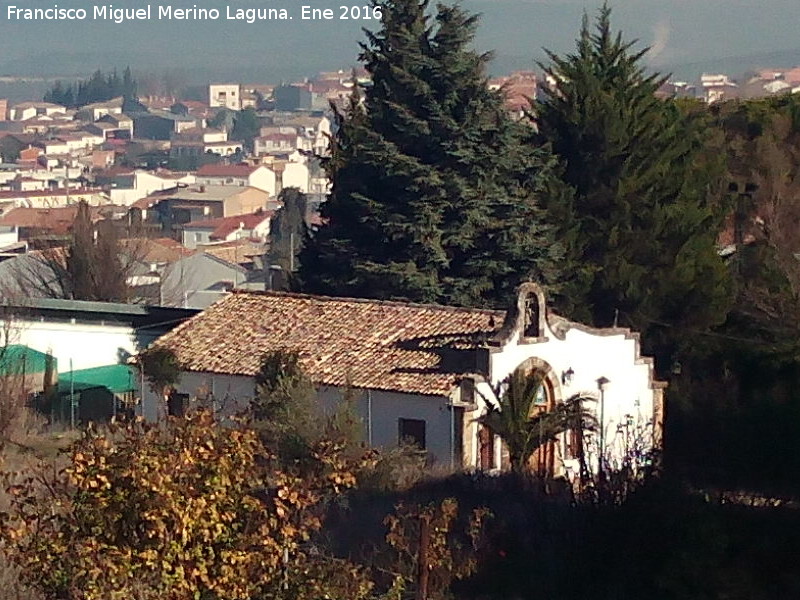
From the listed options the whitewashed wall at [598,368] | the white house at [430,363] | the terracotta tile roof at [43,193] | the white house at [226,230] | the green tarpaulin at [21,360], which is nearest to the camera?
the white house at [430,363]

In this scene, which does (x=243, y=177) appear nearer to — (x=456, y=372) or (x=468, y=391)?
(x=456, y=372)

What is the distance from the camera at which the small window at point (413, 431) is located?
19062 mm

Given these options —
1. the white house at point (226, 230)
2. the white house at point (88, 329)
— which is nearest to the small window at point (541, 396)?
the white house at point (88, 329)

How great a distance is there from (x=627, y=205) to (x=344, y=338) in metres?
7.99

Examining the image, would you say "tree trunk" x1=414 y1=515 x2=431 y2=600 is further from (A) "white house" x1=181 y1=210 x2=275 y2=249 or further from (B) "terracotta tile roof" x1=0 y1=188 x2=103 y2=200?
(B) "terracotta tile roof" x1=0 y1=188 x2=103 y2=200

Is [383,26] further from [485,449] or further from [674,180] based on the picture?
[485,449]

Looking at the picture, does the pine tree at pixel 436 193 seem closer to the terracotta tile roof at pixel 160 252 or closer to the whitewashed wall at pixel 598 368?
the whitewashed wall at pixel 598 368

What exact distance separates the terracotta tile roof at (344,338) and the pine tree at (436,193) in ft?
11.6

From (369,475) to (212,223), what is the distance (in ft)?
209

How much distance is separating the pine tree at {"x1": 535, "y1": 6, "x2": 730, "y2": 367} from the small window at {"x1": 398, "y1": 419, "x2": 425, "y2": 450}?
7.49 meters

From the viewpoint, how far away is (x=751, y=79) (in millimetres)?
103062

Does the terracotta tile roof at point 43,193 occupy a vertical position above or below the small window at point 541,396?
above

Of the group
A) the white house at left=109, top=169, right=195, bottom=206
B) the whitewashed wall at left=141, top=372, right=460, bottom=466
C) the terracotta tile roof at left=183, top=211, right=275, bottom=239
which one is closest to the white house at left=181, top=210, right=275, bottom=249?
the terracotta tile roof at left=183, top=211, right=275, bottom=239

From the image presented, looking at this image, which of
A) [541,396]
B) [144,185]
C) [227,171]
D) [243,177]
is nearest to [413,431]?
[541,396]
